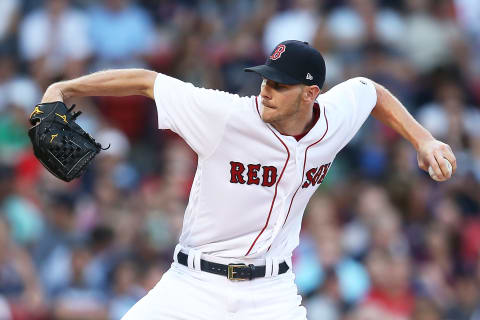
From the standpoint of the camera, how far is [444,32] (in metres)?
12.0

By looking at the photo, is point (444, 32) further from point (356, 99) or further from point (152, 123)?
point (356, 99)

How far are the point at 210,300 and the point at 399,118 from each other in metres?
1.56

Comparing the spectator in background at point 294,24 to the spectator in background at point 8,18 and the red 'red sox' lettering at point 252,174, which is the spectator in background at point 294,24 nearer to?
the spectator in background at point 8,18

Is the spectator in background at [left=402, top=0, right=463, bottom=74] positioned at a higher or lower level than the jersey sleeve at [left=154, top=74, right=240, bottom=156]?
lower

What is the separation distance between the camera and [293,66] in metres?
5.28

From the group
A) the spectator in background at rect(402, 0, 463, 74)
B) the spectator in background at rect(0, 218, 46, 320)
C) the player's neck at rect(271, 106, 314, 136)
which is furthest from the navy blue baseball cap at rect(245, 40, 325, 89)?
the spectator in background at rect(402, 0, 463, 74)

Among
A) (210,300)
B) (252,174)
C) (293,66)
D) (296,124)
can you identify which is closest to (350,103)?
(296,124)

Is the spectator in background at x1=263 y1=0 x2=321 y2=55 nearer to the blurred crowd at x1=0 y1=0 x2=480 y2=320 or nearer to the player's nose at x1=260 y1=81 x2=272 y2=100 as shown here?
the blurred crowd at x1=0 y1=0 x2=480 y2=320

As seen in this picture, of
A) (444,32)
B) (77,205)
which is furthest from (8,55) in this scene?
(444,32)

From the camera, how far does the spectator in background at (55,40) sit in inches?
426

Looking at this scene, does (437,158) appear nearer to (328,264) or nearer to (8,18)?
(328,264)

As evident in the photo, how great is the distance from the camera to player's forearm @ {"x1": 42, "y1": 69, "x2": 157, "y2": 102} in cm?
515

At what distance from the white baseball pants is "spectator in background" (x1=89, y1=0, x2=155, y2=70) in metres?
5.97

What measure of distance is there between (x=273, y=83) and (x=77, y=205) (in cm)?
465
